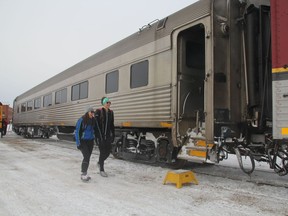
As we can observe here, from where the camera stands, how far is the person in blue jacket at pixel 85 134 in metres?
6.73

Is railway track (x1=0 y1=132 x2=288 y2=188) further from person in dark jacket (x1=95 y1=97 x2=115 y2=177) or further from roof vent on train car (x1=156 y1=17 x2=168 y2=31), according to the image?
roof vent on train car (x1=156 y1=17 x2=168 y2=31)

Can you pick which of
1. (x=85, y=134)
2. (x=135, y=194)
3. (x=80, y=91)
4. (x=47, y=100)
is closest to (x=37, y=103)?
(x=47, y=100)

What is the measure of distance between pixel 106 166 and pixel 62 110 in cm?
660

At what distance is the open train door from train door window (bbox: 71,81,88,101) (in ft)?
17.1

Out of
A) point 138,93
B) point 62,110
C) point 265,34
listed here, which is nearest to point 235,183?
point 265,34

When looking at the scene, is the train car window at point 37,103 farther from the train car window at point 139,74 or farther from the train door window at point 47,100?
the train car window at point 139,74

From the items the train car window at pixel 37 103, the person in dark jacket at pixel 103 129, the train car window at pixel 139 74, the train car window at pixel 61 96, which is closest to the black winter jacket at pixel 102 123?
the person in dark jacket at pixel 103 129

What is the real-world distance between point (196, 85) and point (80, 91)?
6.04m

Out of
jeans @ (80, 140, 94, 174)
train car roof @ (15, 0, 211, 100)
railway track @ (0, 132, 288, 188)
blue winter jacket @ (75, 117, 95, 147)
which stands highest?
train car roof @ (15, 0, 211, 100)

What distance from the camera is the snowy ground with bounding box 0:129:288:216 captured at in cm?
448

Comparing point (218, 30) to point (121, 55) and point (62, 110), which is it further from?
point (62, 110)

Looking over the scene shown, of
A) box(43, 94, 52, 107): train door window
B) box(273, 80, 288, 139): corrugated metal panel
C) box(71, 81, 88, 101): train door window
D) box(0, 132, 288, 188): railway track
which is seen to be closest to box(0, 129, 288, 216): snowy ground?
box(0, 132, 288, 188): railway track

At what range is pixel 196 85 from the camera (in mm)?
7672

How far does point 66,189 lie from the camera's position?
5.76 meters
